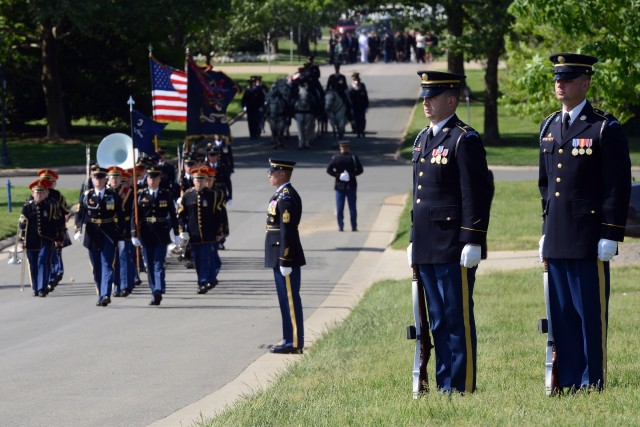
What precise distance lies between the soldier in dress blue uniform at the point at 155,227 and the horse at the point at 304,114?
72.0 ft

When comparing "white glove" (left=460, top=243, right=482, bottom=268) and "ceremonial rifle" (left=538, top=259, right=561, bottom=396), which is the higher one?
"white glove" (left=460, top=243, right=482, bottom=268)

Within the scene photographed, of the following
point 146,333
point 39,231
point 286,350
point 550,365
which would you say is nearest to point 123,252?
point 39,231

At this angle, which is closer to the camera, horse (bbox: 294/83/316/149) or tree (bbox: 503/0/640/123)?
tree (bbox: 503/0/640/123)

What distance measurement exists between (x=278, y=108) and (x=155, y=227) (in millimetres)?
23085

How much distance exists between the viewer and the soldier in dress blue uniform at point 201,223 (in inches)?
712

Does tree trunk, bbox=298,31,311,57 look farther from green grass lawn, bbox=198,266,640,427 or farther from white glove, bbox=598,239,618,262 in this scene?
white glove, bbox=598,239,618,262

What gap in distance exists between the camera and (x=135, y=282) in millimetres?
18844

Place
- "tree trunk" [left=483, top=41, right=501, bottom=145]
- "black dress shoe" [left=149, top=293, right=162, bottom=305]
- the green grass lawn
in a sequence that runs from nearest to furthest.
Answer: the green grass lawn, "black dress shoe" [left=149, top=293, right=162, bottom=305], "tree trunk" [left=483, top=41, right=501, bottom=145]

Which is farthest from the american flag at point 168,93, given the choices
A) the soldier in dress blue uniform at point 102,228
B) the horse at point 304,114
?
the horse at point 304,114

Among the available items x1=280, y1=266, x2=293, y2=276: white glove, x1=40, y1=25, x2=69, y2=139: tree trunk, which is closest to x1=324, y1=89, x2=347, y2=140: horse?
x1=40, y1=25, x2=69, y2=139: tree trunk

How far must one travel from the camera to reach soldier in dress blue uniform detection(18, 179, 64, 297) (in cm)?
1834

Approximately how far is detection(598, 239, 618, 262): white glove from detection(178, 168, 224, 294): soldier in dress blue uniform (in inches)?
417

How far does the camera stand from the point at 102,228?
1752 centimetres

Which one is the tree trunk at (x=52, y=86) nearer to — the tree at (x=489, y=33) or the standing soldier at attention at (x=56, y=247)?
the tree at (x=489, y=33)
